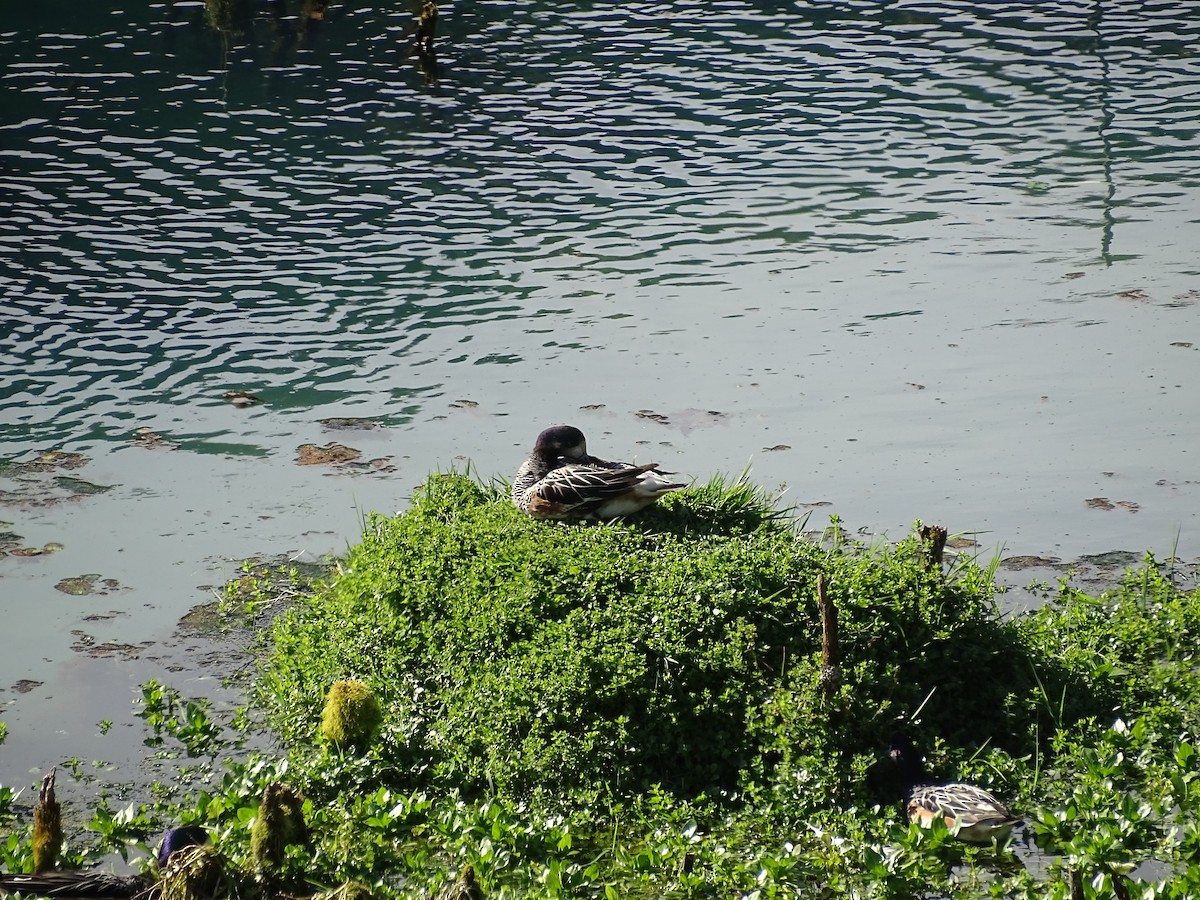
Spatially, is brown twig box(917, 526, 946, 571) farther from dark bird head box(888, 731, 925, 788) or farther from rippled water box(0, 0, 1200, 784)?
rippled water box(0, 0, 1200, 784)

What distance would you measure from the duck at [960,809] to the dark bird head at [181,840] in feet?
10.1

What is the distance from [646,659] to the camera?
6.92 m

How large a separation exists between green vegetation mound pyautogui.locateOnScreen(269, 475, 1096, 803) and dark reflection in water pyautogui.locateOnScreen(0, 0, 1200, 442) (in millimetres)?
4791

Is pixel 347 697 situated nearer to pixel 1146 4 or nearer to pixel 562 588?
pixel 562 588

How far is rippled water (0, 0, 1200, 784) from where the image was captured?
33.3ft

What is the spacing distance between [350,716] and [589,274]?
26.9 ft

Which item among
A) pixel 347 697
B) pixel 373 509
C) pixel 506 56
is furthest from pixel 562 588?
pixel 506 56

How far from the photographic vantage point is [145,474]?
1076 cm

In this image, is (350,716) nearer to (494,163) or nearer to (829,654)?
(829,654)

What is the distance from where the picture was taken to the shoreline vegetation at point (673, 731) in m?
5.90

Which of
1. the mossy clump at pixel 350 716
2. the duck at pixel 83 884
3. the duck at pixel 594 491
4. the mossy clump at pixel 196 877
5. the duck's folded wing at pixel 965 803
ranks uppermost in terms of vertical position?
the duck at pixel 594 491

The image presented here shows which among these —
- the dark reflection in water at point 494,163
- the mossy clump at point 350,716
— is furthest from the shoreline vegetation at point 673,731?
the dark reflection in water at point 494,163

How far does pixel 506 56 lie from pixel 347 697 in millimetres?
16783

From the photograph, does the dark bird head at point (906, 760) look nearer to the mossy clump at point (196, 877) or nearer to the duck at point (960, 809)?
the duck at point (960, 809)
